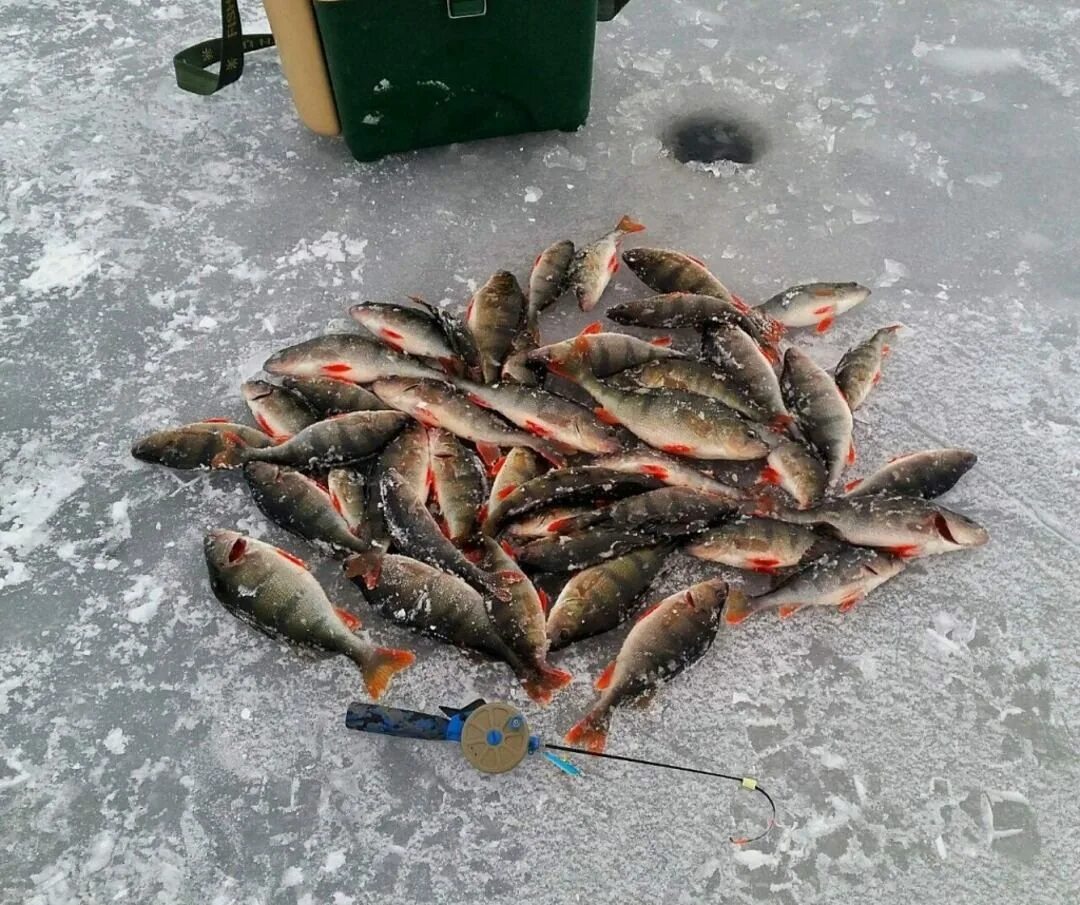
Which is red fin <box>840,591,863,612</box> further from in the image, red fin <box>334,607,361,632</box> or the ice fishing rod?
red fin <box>334,607,361,632</box>

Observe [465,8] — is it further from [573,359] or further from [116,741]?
[116,741]

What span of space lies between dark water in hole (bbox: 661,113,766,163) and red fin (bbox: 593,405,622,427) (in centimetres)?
136

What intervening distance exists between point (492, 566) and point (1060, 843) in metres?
1.43

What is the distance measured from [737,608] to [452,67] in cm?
201

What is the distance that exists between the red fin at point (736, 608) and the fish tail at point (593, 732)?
1.30ft

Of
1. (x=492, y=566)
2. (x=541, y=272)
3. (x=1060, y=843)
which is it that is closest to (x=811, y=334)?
(x=541, y=272)

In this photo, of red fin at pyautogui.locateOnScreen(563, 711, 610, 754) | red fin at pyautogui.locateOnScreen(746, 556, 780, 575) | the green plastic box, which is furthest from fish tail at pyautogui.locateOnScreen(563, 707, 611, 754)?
the green plastic box

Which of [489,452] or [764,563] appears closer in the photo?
[764,563]

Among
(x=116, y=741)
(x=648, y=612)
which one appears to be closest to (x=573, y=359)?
(x=648, y=612)

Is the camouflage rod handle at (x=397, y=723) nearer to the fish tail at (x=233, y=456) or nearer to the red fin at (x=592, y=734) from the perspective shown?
the red fin at (x=592, y=734)

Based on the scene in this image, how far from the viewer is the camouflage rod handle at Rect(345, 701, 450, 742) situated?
193cm

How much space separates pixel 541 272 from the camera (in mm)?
2721

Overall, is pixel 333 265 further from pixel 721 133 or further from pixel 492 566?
pixel 721 133

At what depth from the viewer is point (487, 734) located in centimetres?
192
